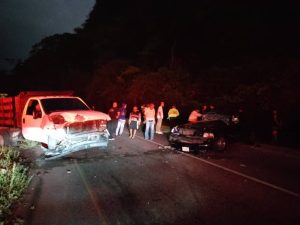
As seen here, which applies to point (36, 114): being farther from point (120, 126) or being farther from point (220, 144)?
point (220, 144)

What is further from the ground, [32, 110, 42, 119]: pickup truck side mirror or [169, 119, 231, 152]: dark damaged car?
[32, 110, 42, 119]: pickup truck side mirror

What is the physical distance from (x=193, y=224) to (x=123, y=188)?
8.53 feet

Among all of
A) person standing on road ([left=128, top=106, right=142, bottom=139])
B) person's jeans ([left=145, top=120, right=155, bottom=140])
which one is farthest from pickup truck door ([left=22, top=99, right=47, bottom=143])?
person's jeans ([left=145, top=120, right=155, bottom=140])

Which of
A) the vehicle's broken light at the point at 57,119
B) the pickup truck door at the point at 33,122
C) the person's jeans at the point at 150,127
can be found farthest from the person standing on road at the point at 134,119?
the vehicle's broken light at the point at 57,119

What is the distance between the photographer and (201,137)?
39.8 ft

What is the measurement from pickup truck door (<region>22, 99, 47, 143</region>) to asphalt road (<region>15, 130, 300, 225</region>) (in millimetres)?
858

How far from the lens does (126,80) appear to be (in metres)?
41.4

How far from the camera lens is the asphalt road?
6.23 m

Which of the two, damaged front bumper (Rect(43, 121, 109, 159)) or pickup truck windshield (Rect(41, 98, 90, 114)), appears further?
pickup truck windshield (Rect(41, 98, 90, 114))

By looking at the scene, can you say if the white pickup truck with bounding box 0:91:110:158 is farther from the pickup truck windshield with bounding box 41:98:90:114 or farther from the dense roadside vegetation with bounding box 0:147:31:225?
the dense roadside vegetation with bounding box 0:147:31:225

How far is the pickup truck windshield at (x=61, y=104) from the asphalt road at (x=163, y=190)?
1680mm

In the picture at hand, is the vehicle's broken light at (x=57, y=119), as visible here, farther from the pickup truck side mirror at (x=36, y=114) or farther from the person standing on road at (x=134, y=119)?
the person standing on road at (x=134, y=119)

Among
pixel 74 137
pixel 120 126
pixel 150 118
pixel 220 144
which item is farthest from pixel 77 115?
pixel 120 126

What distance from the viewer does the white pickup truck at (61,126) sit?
10.9 meters
